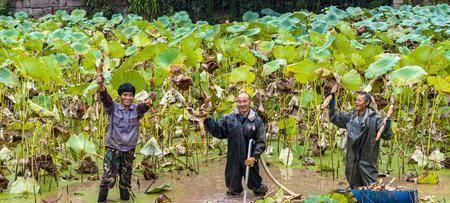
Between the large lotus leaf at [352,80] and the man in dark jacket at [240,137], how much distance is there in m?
0.90

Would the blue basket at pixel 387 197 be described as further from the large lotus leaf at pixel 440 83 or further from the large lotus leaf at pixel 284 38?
the large lotus leaf at pixel 284 38

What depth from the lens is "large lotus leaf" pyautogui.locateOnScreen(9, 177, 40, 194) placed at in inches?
287

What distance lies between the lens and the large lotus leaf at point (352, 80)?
25.7 feet

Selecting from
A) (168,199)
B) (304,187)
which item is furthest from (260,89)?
(168,199)

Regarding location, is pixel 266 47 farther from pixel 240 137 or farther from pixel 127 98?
pixel 127 98

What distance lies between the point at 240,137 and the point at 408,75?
144 cm

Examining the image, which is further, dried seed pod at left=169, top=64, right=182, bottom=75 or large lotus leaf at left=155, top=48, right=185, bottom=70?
large lotus leaf at left=155, top=48, right=185, bottom=70

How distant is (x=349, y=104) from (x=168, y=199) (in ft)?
Answer: 8.65

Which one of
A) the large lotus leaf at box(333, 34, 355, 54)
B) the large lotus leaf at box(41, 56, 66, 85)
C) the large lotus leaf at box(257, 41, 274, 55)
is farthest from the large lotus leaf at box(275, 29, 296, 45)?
the large lotus leaf at box(41, 56, 66, 85)

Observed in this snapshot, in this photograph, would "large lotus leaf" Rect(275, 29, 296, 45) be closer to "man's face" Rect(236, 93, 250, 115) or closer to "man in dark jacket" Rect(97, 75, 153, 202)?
"man's face" Rect(236, 93, 250, 115)

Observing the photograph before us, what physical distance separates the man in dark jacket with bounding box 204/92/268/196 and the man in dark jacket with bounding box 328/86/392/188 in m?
0.71

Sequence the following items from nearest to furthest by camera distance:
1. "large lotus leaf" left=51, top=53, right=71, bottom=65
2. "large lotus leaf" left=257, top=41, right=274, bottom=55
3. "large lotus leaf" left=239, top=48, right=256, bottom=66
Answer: "large lotus leaf" left=239, top=48, right=256, bottom=66, "large lotus leaf" left=51, top=53, right=71, bottom=65, "large lotus leaf" left=257, top=41, right=274, bottom=55

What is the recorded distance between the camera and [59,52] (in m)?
9.97

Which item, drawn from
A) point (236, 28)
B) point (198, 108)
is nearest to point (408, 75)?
point (198, 108)
